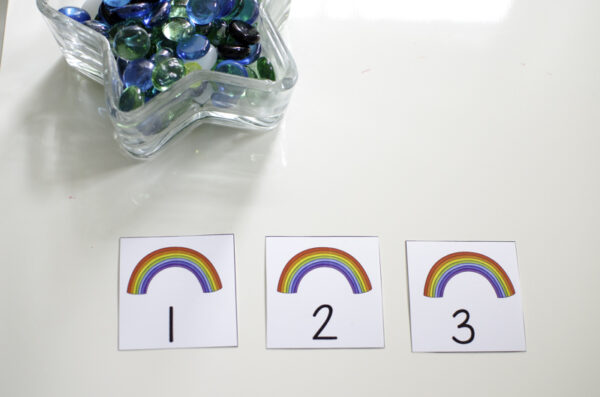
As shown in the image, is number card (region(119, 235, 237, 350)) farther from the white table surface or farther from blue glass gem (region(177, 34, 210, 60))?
blue glass gem (region(177, 34, 210, 60))

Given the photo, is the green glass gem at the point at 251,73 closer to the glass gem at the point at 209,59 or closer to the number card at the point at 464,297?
the glass gem at the point at 209,59

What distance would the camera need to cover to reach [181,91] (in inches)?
21.9

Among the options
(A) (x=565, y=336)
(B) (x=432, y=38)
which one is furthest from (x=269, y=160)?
(A) (x=565, y=336)

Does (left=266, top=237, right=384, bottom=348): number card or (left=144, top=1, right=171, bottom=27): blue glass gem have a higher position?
(left=144, top=1, right=171, bottom=27): blue glass gem

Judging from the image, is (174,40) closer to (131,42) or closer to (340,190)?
(131,42)

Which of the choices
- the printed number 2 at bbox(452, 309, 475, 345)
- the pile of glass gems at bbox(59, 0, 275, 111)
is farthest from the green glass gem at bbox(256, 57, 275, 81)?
the printed number 2 at bbox(452, 309, 475, 345)

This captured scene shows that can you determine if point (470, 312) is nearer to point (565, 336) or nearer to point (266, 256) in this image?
point (565, 336)

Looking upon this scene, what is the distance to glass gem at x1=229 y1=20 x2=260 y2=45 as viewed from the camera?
1.97ft

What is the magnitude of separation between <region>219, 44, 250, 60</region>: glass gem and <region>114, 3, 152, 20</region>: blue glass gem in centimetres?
10

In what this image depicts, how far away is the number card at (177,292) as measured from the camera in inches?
24.7

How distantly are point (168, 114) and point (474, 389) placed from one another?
51cm

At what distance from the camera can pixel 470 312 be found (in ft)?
2.17

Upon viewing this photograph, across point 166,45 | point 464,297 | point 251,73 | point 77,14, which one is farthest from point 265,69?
point 464,297

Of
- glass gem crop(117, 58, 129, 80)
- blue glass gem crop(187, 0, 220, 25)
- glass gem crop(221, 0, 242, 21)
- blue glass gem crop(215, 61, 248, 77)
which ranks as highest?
glass gem crop(221, 0, 242, 21)
